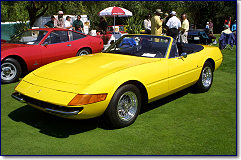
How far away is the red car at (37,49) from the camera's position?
21.5 feet

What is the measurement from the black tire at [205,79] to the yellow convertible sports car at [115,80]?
0.43 feet

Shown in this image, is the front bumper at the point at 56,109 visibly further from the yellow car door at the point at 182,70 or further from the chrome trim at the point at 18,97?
the yellow car door at the point at 182,70

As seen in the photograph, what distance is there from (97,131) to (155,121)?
0.96 m

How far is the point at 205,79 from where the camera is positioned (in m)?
5.74

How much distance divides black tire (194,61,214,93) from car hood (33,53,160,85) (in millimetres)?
1502

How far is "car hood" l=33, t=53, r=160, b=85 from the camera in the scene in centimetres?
372

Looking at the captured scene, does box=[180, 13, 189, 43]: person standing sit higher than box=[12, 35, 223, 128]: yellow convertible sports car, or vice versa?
box=[180, 13, 189, 43]: person standing

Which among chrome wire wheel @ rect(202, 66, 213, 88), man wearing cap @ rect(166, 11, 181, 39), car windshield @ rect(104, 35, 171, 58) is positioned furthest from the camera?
man wearing cap @ rect(166, 11, 181, 39)

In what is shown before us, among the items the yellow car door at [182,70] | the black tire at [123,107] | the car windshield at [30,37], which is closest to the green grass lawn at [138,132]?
the black tire at [123,107]

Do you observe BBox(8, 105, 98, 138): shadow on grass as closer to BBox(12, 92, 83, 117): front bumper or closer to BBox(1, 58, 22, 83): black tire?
BBox(12, 92, 83, 117): front bumper

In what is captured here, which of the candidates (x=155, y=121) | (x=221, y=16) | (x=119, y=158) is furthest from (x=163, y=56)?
(x=221, y=16)

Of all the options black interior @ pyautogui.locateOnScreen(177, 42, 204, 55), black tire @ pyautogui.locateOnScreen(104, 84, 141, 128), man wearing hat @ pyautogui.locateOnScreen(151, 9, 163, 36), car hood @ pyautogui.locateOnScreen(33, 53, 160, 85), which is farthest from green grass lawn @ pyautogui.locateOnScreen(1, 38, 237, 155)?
man wearing hat @ pyautogui.locateOnScreen(151, 9, 163, 36)

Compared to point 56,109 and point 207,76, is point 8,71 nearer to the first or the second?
point 56,109

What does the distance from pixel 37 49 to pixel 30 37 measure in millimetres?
697
